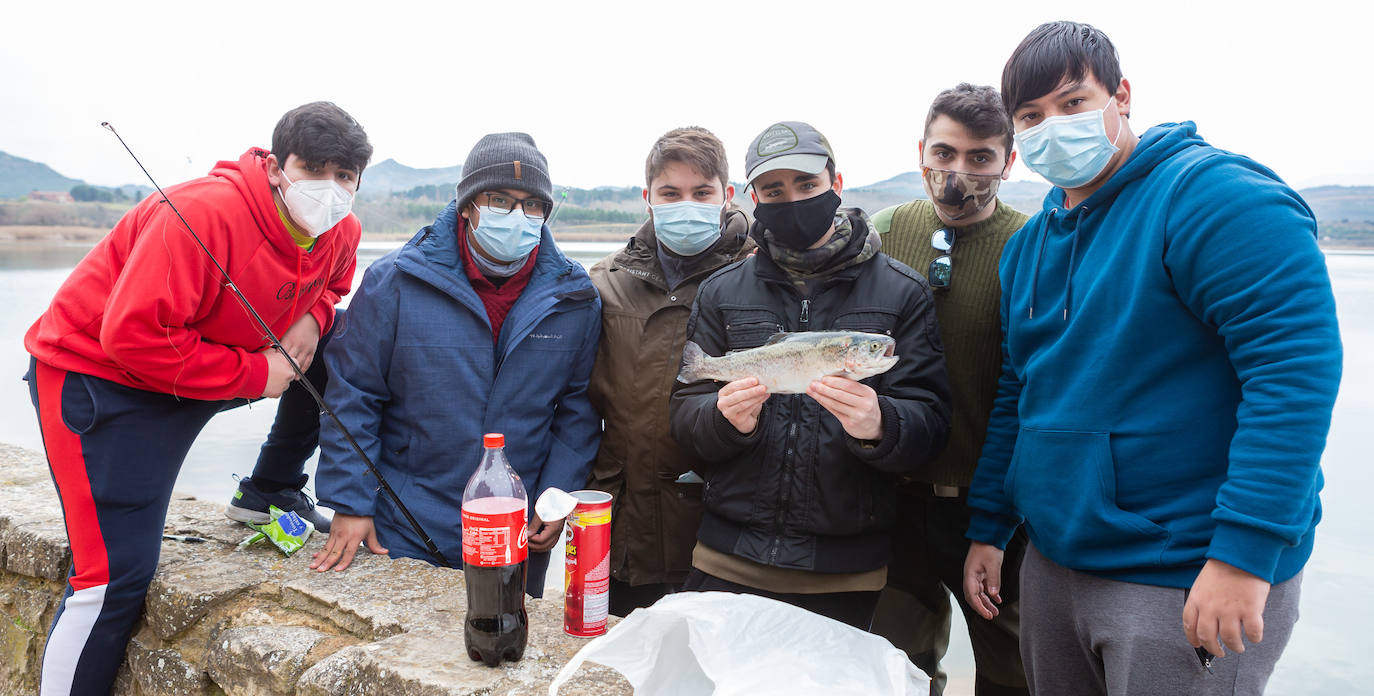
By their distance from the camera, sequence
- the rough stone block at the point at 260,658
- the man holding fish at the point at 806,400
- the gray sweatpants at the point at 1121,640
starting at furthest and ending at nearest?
the man holding fish at the point at 806,400 → the rough stone block at the point at 260,658 → the gray sweatpants at the point at 1121,640

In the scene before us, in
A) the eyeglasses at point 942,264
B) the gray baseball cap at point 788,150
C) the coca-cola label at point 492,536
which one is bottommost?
the coca-cola label at point 492,536

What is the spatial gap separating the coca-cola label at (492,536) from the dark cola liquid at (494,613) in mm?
32

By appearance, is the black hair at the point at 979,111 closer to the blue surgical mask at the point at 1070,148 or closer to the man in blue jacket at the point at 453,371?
the blue surgical mask at the point at 1070,148

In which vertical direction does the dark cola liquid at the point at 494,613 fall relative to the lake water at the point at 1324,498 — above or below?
above

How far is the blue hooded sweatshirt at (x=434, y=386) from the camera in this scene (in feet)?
10.6

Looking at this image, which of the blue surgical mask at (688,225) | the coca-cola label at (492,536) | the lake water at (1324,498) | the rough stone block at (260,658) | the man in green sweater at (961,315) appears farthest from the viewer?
the lake water at (1324,498)

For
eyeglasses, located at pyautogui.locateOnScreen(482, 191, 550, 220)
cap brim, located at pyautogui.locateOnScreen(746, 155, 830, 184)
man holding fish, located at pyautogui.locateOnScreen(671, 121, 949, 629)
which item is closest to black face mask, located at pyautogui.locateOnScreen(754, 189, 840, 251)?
man holding fish, located at pyautogui.locateOnScreen(671, 121, 949, 629)

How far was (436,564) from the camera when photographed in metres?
3.18

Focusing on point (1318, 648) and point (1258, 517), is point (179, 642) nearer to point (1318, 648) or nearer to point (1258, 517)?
point (1258, 517)

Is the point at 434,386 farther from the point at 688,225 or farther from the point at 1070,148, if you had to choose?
the point at 1070,148

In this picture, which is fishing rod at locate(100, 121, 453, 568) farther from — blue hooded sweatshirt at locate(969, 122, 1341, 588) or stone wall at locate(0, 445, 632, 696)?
blue hooded sweatshirt at locate(969, 122, 1341, 588)

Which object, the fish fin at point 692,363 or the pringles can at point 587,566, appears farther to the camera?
the fish fin at point 692,363

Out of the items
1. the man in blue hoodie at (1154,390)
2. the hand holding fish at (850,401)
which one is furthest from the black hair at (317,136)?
the man in blue hoodie at (1154,390)

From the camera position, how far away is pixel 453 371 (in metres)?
3.23
